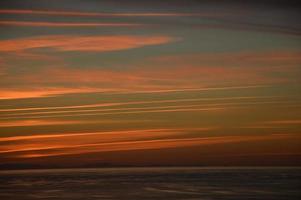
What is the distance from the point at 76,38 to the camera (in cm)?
235

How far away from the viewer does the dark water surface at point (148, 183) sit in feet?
7.61

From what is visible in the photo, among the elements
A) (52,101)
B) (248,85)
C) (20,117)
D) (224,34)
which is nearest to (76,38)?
(52,101)

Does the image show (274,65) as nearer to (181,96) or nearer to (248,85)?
(248,85)

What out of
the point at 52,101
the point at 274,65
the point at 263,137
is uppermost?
the point at 274,65

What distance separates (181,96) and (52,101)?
25.8 inches

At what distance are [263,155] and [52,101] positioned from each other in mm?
1102

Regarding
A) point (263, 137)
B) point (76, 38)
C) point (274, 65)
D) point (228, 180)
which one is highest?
point (76, 38)

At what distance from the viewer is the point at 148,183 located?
2359 mm

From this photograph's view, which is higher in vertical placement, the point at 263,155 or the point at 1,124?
the point at 1,124

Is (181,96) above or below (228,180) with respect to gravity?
above

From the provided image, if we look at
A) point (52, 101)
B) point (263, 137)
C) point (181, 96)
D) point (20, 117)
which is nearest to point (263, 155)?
point (263, 137)

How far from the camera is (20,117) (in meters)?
2.33

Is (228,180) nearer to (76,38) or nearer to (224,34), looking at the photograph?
(224,34)

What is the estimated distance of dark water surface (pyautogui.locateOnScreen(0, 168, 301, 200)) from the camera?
2320 mm
